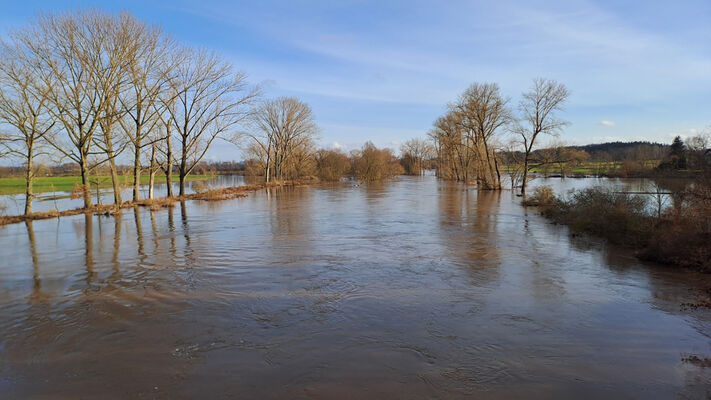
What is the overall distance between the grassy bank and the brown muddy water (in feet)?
2.44

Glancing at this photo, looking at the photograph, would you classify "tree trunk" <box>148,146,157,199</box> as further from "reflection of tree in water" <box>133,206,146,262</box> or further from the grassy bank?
the grassy bank

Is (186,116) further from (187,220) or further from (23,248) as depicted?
(23,248)

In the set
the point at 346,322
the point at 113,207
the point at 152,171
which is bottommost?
the point at 346,322

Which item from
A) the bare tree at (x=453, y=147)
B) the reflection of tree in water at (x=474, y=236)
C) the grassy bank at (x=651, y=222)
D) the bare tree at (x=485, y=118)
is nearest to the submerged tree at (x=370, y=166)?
the bare tree at (x=453, y=147)

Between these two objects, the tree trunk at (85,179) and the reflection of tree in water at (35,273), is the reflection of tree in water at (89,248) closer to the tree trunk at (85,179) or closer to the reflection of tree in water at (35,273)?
the reflection of tree in water at (35,273)

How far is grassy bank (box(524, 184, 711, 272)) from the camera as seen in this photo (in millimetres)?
Answer: 9414

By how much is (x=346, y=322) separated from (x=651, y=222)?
11.3m

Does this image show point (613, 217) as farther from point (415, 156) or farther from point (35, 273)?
point (415, 156)

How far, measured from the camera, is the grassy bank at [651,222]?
941cm

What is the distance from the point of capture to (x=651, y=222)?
1207 centimetres

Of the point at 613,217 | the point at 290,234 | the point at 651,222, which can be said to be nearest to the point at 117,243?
the point at 290,234

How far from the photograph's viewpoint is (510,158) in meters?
35.9

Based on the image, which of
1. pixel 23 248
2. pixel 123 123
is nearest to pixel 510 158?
pixel 123 123

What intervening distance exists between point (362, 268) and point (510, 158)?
30677 millimetres
